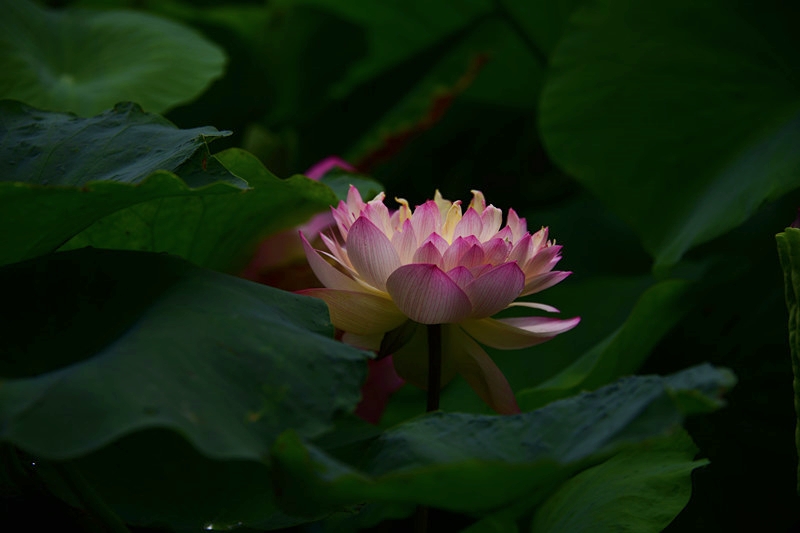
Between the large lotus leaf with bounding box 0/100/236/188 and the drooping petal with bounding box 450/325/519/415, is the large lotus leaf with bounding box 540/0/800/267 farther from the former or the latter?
the large lotus leaf with bounding box 0/100/236/188

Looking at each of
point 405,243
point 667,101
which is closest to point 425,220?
point 405,243

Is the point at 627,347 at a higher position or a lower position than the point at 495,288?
lower

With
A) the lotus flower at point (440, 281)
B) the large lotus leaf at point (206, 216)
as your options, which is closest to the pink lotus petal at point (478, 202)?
the lotus flower at point (440, 281)

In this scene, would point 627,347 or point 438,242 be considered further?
point 627,347

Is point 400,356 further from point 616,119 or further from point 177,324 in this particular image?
point 616,119

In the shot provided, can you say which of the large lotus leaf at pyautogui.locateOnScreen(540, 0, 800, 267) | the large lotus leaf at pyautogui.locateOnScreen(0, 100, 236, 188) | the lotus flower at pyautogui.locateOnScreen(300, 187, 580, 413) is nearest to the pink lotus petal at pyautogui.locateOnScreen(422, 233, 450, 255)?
the lotus flower at pyautogui.locateOnScreen(300, 187, 580, 413)

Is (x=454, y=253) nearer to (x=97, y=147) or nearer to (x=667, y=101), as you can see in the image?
(x=97, y=147)
